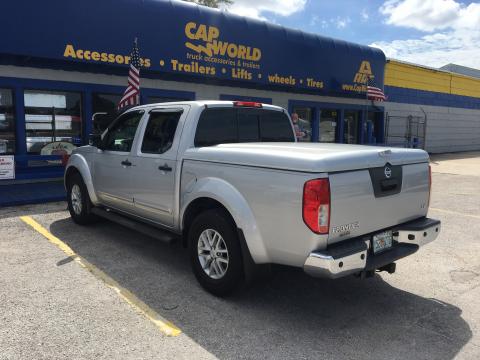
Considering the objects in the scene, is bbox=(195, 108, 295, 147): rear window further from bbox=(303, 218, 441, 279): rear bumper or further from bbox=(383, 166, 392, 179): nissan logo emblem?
bbox=(303, 218, 441, 279): rear bumper

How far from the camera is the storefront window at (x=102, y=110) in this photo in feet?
37.1

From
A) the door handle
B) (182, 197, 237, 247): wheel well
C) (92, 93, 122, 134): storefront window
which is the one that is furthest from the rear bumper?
(92, 93, 122, 134): storefront window

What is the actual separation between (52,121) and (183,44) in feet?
13.4

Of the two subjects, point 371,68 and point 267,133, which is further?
point 371,68

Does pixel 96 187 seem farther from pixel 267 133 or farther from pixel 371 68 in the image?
pixel 371 68

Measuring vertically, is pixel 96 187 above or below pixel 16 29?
below

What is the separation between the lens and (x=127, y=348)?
3275mm

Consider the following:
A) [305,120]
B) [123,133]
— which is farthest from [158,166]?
[305,120]

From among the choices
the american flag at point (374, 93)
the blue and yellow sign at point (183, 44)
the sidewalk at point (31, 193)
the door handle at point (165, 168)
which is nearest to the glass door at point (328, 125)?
the blue and yellow sign at point (183, 44)

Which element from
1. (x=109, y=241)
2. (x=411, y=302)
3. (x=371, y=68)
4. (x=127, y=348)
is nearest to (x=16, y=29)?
(x=109, y=241)

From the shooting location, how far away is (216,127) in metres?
4.82

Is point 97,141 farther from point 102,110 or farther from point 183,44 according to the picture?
point 183,44

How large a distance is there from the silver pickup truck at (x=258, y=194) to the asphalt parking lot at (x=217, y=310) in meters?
0.43

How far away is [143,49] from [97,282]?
8089 mm
